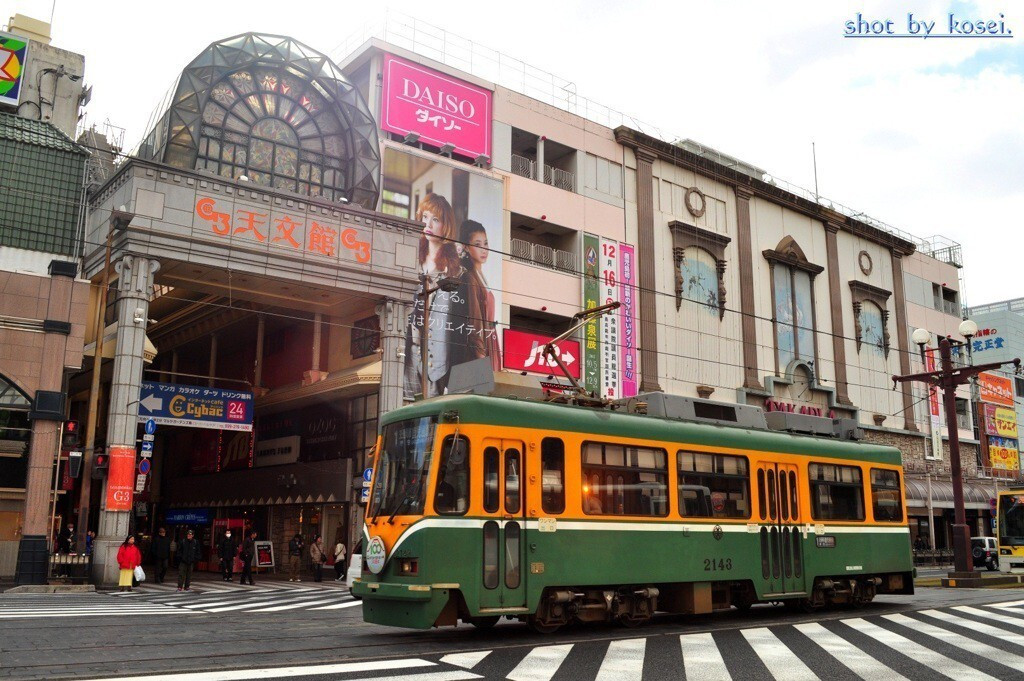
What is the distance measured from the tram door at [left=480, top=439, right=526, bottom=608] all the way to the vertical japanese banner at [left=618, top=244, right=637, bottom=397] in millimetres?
23757

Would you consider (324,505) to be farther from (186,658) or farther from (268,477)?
(186,658)

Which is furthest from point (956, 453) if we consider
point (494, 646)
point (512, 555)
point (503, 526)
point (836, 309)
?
point (836, 309)

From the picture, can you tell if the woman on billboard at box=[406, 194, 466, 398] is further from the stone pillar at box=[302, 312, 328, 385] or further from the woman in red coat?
the woman in red coat

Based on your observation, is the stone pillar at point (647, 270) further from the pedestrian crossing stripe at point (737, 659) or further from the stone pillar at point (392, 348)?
the pedestrian crossing stripe at point (737, 659)

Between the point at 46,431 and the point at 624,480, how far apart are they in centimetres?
1752

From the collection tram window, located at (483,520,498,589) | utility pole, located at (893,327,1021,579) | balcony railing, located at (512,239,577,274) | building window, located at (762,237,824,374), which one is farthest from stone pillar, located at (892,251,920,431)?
tram window, located at (483,520,498,589)

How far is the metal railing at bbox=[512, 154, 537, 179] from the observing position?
116 ft

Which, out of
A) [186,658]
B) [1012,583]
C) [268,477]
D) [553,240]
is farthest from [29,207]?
[1012,583]

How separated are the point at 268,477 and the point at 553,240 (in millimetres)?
15070

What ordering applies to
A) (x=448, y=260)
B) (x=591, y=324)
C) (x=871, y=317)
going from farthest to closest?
(x=871, y=317), (x=591, y=324), (x=448, y=260)

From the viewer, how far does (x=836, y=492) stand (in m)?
17.3

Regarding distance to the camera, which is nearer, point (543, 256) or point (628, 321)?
point (543, 256)

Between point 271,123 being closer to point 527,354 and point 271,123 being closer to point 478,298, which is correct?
point 478,298

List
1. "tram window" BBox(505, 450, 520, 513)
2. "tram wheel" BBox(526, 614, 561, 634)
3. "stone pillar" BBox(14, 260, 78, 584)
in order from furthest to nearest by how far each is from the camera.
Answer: "stone pillar" BBox(14, 260, 78, 584), "tram wheel" BBox(526, 614, 561, 634), "tram window" BBox(505, 450, 520, 513)
